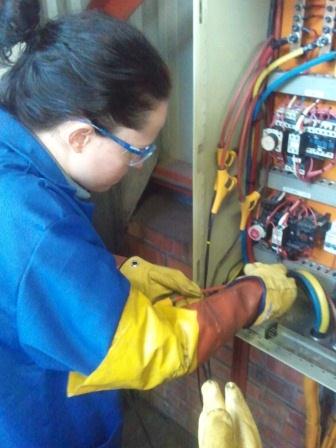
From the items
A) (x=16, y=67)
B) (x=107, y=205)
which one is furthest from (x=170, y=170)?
(x=16, y=67)

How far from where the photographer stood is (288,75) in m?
1.01

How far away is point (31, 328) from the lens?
0.67m

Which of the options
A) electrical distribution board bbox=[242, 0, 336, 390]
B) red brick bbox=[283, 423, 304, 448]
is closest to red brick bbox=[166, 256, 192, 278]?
electrical distribution board bbox=[242, 0, 336, 390]

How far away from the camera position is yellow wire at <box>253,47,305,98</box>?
997 millimetres

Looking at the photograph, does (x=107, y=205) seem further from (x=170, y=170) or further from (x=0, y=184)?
(x=0, y=184)

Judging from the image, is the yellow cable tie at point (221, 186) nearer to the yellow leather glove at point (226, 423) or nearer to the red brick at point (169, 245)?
the red brick at point (169, 245)

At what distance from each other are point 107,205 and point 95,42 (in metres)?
0.88

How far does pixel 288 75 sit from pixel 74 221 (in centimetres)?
65

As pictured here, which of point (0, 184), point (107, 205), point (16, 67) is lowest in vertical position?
point (107, 205)

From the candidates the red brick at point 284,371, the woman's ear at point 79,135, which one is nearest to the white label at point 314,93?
the woman's ear at point 79,135

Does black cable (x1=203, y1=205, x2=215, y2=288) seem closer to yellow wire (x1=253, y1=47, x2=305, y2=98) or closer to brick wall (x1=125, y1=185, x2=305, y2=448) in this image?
brick wall (x1=125, y1=185, x2=305, y2=448)

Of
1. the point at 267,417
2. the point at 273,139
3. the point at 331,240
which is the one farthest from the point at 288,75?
the point at 267,417

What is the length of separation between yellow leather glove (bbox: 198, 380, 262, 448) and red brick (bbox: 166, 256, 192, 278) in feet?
2.55

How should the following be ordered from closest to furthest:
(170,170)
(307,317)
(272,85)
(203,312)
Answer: (203,312), (272,85), (307,317), (170,170)
